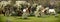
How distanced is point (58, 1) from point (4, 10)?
60 centimetres

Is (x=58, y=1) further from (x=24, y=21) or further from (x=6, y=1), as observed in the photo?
(x=6, y=1)

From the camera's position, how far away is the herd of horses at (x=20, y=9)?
1.28 metres

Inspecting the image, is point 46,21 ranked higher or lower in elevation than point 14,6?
lower

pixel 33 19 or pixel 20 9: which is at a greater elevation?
pixel 20 9

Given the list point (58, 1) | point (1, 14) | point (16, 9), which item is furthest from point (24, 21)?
point (58, 1)

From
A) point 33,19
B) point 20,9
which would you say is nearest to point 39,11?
point 33,19

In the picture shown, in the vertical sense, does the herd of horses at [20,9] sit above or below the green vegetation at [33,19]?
above

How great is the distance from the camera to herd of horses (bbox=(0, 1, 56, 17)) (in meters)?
1.28

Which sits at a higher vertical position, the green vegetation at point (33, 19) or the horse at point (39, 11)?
the horse at point (39, 11)

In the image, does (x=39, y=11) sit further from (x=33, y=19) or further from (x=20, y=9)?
(x=20, y=9)

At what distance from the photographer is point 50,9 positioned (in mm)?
1270

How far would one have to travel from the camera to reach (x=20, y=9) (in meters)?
1.29

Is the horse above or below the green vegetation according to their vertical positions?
above

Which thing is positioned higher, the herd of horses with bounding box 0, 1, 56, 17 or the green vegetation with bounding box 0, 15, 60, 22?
the herd of horses with bounding box 0, 1, 56, 17
